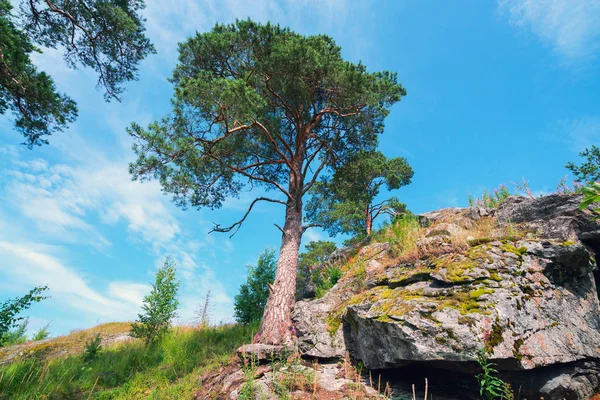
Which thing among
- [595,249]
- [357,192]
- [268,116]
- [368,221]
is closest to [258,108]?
[268,116]

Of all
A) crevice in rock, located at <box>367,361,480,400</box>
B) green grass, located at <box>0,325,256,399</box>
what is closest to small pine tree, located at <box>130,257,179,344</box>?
green grass, located at <box>0,325,256,399</box>

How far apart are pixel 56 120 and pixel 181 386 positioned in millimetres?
8978

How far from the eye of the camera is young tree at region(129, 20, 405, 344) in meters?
8.17

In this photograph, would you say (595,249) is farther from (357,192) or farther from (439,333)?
(357,192)

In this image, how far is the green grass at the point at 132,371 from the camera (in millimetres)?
5949

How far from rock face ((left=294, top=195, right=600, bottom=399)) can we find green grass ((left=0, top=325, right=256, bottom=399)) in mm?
3075

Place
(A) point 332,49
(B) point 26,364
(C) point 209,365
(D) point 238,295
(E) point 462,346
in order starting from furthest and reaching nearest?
1. (D) point 238,295
2. (A) point 332,49
3. (C) point 209,365
4. (B) point 26,364
5. (E) point 462,346

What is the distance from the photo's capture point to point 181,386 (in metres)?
6.14

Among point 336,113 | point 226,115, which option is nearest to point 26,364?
point 226,115

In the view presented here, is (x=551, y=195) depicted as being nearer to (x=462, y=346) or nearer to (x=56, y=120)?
(x=462, y=346)

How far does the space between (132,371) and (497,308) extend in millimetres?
9085

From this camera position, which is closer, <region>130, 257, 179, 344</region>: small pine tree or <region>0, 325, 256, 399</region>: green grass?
<region>0, 325, 256, 399</region>: green grass

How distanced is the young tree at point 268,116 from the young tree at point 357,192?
841 mm

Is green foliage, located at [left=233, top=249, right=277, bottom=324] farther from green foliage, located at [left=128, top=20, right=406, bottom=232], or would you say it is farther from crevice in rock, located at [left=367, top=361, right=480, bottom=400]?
crevice in rock, located at [left=367, top=361, right=480, bottom=400]
